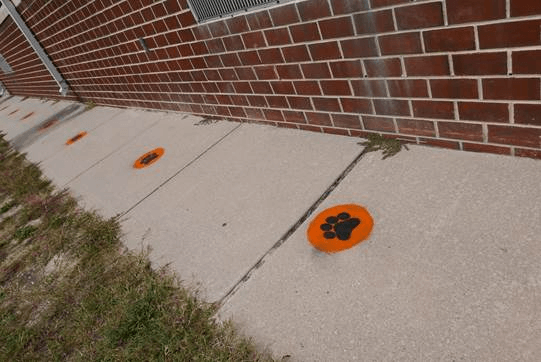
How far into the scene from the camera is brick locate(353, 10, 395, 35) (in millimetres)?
1986

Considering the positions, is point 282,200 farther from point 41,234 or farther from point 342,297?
point 41,234

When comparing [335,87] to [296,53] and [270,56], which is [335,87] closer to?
[296,53]

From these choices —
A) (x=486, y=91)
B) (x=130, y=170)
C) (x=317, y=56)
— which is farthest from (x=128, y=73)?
(x=486, y=91)

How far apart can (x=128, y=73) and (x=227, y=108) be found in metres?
2.00

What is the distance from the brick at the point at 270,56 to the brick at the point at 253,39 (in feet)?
0.17

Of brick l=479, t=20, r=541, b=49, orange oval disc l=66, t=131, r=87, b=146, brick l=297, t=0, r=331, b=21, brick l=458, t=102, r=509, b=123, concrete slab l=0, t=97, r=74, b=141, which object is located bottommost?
orange oval disc l=66, t=131, r=87, b=146

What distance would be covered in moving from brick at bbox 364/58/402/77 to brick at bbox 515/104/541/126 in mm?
611

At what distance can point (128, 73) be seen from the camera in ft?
16.1

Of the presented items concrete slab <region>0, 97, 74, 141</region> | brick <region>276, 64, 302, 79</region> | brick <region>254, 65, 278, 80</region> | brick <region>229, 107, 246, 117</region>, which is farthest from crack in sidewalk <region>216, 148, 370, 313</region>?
concrete slab <region>0, 97, 74, 141</region>

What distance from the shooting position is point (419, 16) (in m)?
1.87

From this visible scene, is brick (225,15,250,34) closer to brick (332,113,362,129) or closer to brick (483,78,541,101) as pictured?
brick (332,113,362,129)

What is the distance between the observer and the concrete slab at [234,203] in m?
2.10

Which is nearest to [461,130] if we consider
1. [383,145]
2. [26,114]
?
[383,145]

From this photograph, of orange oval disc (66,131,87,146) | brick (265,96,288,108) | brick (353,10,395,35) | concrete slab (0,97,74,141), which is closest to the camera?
brick (353,10,395,35)
